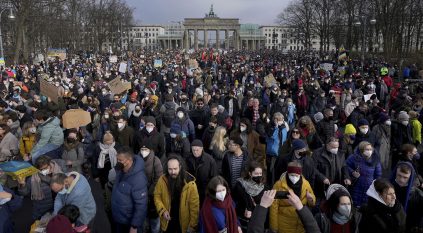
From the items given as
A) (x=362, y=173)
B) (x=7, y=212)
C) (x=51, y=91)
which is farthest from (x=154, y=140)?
(x=51, y=91)

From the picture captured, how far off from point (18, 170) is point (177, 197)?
2307mm

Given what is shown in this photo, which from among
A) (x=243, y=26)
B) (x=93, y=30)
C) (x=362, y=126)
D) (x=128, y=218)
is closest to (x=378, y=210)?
(x=128, y=218)

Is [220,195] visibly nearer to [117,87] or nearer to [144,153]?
[144,153]

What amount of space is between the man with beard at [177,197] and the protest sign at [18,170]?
1.82m

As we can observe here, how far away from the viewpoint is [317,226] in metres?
3.38

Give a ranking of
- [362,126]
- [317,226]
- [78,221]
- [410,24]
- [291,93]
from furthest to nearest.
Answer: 1. [410,24]
2. [291,93]
3. [362,126]
4. [78,221]
5. [317,226]

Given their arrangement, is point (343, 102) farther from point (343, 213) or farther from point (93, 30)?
point (93, 30)

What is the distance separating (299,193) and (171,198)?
1497mm

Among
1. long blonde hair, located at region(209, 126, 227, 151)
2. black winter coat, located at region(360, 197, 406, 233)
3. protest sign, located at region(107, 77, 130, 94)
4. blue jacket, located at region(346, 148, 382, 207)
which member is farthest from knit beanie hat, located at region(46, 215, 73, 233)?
protest sign, located at region(107, 77, 130, 94)

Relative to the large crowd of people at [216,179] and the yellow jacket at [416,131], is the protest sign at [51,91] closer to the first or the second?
the large crowd of people at [216,179]

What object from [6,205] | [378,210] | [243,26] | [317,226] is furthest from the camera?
[243,26]

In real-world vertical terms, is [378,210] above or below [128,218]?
above

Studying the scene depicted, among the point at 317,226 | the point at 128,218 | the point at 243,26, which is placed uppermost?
the point at 243,26

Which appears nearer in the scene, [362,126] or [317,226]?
[317,226]
